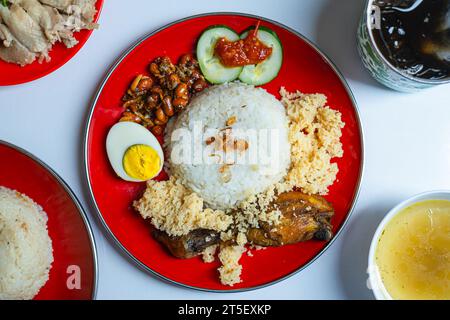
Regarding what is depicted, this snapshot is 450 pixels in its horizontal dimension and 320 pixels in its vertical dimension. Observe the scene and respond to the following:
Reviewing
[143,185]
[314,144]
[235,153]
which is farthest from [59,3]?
[314,144]

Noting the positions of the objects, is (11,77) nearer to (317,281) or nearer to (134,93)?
Answer: (134,93)

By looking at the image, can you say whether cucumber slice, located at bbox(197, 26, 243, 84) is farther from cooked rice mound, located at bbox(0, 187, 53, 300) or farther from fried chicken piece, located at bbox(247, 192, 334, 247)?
cooked rice mound, located at bbox(0, 187, 53, 300)

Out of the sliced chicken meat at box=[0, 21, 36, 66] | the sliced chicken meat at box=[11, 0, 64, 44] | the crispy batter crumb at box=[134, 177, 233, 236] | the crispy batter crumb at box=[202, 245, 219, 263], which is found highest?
the sliced chicken meat at box=[11, 0, 64, 44]

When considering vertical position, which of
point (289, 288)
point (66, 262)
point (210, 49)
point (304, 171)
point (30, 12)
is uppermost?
point (30, 12)

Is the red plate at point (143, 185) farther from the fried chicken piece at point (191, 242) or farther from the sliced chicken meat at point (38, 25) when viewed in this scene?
the sliced chicken meat at point (38, 25)

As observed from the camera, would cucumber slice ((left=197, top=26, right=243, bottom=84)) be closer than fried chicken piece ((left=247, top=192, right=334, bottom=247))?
No

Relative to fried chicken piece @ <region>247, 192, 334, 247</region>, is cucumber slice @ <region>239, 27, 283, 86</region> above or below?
above

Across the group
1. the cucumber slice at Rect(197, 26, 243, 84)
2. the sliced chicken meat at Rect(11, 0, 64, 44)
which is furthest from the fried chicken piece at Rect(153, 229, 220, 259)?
the sliced chicken meat at Rect(11, 0, 64, 44)
